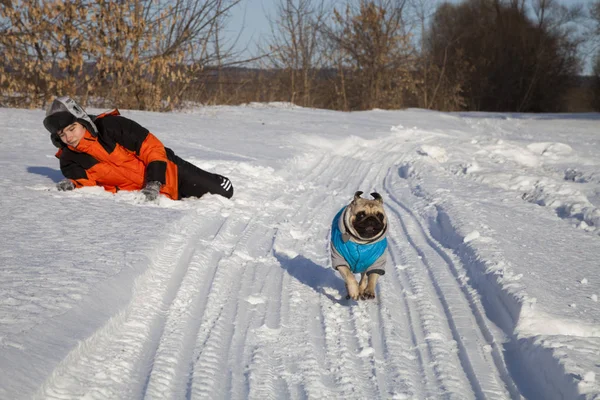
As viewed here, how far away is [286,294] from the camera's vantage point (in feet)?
15.3

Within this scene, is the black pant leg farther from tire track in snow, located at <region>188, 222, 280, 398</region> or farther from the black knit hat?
tire track in snow, located at <region>188, 222, 280, 398</region>

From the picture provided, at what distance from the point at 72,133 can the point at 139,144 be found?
641 mm

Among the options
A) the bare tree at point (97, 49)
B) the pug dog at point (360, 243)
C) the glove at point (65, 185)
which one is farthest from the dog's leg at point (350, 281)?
the bare tree at point (97, 49)

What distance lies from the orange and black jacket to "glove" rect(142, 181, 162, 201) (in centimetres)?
7

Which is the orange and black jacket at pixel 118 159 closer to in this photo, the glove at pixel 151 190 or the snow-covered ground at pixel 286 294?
the glove at pixel 151 190

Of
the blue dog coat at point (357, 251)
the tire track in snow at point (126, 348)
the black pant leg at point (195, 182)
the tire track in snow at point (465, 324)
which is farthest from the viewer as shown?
the black pant leg at point (195, 182)

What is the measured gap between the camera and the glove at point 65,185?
6.71 metres

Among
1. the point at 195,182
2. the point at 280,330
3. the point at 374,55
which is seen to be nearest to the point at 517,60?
the point at 374,55

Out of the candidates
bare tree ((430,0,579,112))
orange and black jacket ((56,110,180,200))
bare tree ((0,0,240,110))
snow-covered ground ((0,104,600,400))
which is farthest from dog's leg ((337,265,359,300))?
bare tree ((430,0,579,112))

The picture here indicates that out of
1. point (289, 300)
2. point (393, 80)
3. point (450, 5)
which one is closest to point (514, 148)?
point (289, 300)

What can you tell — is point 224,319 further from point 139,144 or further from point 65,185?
point 65,185

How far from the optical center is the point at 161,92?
55.1 ft

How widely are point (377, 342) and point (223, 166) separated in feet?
17.2

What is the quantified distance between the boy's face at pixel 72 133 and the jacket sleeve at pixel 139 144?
0.28 meters
